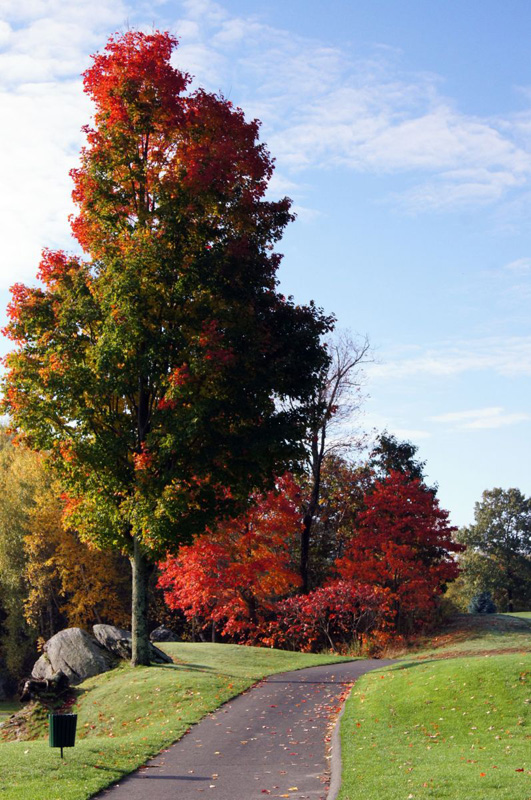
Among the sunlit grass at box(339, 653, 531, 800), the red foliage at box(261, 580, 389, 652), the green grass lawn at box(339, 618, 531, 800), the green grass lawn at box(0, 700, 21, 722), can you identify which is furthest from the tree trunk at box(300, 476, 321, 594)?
the green grass lawn at box(0, 700, 21, 722)

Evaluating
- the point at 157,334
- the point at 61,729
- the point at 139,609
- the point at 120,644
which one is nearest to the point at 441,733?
the point at 61,729

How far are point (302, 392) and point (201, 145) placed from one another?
30.1 feet

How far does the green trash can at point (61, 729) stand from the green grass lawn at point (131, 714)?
35cm

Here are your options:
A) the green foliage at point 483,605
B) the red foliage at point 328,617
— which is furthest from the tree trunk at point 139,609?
the green foliage at point 483,605

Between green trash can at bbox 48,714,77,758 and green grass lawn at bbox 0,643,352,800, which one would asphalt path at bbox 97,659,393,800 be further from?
green trash can at bbox 48,714,77,758

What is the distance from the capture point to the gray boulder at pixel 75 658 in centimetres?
2695

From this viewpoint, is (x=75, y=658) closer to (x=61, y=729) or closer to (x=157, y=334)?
(x=157, y=334)

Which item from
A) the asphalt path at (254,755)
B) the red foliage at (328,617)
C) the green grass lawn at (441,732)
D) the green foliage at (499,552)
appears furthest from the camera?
the green foliage at (499,552)

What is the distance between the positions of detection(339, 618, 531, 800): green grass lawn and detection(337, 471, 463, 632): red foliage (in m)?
11.8

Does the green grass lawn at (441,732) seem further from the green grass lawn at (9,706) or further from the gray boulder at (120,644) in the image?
the green grass lawn at (9,706)

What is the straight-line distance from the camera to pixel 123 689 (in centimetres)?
2281

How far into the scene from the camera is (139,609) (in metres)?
25.3

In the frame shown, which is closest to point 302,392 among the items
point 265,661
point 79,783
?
point 265,661

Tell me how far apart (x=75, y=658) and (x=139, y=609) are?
171 inches
